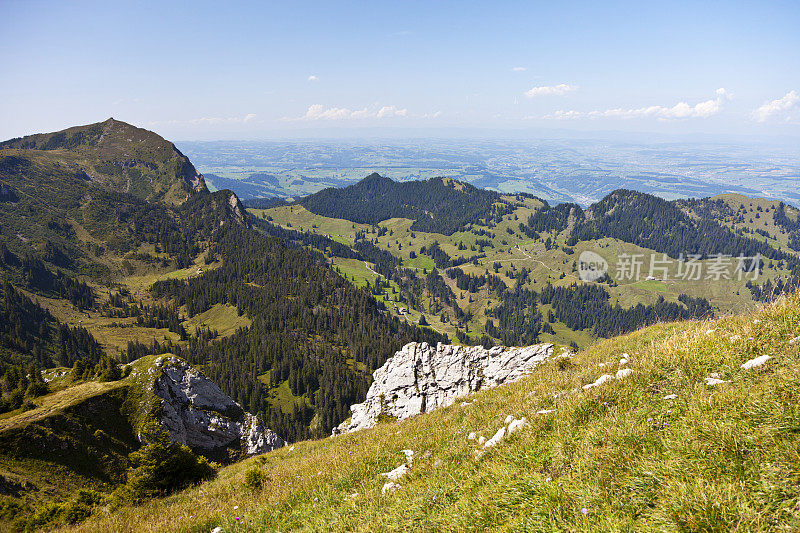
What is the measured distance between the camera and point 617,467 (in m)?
5.33

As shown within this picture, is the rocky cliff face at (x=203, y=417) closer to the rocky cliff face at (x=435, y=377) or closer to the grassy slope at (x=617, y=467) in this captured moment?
the rocky cliff face at (x=435, y=377)

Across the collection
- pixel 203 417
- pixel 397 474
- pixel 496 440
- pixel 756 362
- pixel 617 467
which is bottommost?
pixel 203 417

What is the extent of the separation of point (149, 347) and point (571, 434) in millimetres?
201687

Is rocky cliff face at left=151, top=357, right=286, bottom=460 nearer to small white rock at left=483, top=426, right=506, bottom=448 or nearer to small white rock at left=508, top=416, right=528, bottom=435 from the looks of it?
small white rock at left=483, top=426, right=506, bottom=448

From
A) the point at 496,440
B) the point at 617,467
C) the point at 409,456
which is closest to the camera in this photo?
the point at 617,467

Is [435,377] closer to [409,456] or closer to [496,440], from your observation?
[409,456]

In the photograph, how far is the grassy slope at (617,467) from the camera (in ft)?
13.8

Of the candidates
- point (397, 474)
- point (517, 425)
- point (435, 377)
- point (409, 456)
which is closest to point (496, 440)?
point (517, 425)

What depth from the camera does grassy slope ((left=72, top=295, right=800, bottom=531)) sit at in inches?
166

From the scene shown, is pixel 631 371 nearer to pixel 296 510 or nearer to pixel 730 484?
pixel 730 484

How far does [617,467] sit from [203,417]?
5920 cm

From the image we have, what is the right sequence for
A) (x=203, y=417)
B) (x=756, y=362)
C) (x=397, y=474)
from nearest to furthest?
(x=756, y=362) < (x=397, y=474) < (x=203, y=417)

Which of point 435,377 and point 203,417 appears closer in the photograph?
point 203,417

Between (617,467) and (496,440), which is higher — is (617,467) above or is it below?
above
